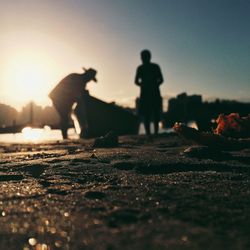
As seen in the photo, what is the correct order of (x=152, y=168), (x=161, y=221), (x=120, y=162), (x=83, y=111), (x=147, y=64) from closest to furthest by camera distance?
(x=161, y=221)
(x=152, y=168)
(x=120, y=162)
(x=147, y=64)
(x=83, y=111)

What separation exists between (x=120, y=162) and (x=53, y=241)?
1.42 m

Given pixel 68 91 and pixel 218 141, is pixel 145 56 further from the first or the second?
pixel 218 141

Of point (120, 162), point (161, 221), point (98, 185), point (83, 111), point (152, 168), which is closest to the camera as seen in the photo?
point (161, 221)

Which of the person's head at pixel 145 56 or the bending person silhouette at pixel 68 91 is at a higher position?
the person's head at pixel 145 56

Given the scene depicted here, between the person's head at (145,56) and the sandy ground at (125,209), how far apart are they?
5.16 meters

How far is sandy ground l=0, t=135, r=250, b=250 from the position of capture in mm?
902

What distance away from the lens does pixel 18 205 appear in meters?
1.28

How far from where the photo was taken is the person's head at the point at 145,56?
22.7ft

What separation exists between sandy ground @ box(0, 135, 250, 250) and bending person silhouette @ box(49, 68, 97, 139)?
6.96 meters

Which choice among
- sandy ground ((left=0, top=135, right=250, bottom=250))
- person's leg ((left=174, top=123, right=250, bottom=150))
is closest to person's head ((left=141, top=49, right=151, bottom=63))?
person's leg ((left=174, top=123, right=250, bottom=150))

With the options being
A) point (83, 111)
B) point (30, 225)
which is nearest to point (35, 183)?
point (30, 225)

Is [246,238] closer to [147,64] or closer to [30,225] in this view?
[30,225]

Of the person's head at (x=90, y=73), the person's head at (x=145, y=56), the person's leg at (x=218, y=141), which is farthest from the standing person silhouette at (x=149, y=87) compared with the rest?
the person's leg at (x=218, y=141)

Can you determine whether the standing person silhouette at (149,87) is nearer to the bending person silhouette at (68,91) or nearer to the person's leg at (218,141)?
the bending person silhouette at (68,91)
